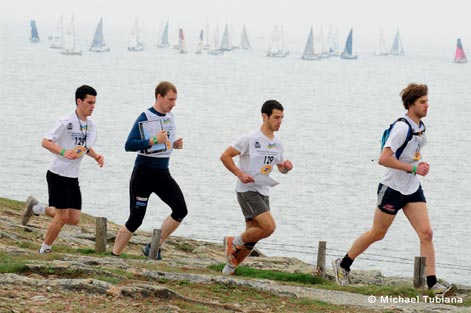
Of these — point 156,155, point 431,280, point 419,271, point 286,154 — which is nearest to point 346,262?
point 419,271

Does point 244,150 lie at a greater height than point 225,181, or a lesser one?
greater

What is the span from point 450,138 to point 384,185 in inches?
3036

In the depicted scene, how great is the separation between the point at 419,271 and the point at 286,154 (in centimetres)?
5719

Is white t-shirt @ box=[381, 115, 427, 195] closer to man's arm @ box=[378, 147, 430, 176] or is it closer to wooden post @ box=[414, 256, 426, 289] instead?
man's arm @ box=[378, 147, 430, 176]

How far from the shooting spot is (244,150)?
37.2 ft

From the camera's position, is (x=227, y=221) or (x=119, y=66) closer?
(x=227, y=221)

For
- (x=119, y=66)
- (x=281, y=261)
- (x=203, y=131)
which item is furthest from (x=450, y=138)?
(x=119, y=66)

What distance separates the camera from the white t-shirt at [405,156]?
1063cm

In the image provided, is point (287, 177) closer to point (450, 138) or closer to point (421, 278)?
point (450, 138)

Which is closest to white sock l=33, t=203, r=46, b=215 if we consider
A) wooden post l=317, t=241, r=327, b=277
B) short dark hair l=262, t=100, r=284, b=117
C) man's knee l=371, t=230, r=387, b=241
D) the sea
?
wooden post l=317, t=241, r=327, b=277

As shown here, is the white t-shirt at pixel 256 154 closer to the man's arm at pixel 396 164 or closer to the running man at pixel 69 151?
the man's arm at pixel 396 164

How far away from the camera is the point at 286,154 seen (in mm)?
68250

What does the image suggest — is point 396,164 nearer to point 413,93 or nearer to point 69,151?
point 413,93

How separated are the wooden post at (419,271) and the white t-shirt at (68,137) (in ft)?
12.8
